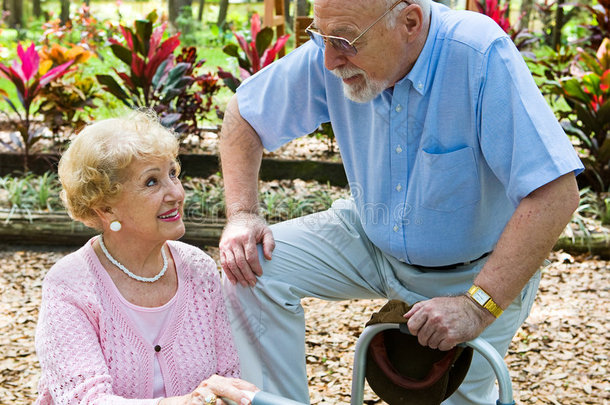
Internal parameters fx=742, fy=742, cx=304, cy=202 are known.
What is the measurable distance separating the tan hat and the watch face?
0.13 metres

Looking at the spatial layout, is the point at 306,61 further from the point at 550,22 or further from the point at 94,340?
the point at 550,22

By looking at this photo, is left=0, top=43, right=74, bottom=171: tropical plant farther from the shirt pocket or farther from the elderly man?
the shirt pocket

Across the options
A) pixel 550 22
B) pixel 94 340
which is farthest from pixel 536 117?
pixel 550 22

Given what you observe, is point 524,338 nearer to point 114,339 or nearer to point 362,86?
point 362,86

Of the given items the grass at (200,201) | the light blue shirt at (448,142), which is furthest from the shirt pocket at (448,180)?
the grass at (200,201)

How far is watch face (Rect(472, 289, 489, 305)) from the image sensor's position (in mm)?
1899

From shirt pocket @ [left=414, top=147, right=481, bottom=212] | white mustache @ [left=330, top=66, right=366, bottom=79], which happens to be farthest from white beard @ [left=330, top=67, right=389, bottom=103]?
shirt pocket @ [left=414, top=147, right=481, bottom=212]

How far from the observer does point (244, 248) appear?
2193 mm

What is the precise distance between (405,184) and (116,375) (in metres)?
0.98

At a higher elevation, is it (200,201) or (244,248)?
(244,248)

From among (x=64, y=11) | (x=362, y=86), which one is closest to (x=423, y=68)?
(x=362, y=86)

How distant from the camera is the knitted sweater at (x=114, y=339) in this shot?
1.77 m

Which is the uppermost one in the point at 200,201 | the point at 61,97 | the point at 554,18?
the point at 554,18

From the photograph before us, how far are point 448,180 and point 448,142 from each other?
0.35ft
